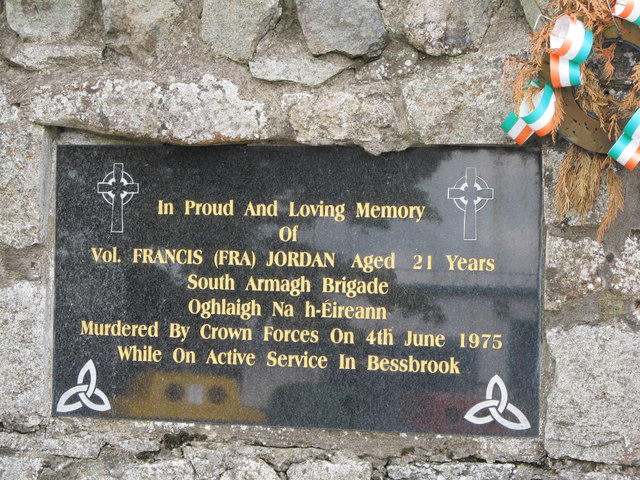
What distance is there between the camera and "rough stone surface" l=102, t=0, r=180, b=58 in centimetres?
223

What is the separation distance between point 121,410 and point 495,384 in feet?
4.74

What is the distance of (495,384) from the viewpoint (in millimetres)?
2180

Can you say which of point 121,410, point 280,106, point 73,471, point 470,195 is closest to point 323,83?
point 280,106

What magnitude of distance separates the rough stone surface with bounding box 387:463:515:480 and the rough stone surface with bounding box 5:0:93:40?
2075mm

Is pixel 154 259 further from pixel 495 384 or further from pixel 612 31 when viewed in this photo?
pixel 612 31

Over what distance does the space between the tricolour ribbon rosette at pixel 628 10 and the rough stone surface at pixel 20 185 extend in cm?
207

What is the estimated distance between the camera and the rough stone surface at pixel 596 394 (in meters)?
2.09

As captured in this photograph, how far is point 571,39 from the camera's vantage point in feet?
5.97

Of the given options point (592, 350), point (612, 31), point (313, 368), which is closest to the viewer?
point (612, 31)

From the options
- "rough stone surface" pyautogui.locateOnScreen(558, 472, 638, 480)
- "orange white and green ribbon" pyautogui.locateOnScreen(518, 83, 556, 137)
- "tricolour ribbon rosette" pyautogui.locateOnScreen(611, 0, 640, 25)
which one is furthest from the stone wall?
"tricolour ribbon rosette" pyautogui.locateOnScreen(611, 0, 640, 25)

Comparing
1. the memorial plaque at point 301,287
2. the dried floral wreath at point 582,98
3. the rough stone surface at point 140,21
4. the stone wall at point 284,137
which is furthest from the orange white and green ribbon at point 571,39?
the rough stone surface at point 140,21

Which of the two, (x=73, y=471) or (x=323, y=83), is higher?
(x=323, y=83)

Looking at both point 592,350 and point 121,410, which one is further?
point 121,410

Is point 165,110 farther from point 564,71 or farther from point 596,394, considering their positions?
point 596,394
